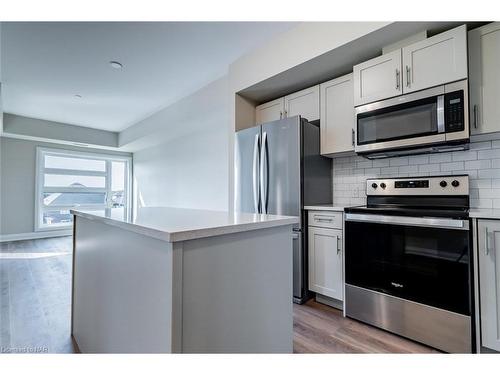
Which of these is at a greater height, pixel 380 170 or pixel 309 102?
pixel 309 102

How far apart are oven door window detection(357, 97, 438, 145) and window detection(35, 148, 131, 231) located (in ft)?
20.7

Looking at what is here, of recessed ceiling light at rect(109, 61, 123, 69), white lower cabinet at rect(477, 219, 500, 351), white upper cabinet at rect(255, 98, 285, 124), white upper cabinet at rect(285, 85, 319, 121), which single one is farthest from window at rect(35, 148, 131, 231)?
white lower cabinet at rect(477, 219, 500, 351)

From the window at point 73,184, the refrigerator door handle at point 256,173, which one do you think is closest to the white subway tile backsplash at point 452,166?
the refrigerator door handle at point 256,173

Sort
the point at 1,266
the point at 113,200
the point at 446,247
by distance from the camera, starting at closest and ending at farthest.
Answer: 1. the point at 446,247
2. the point at 1,266
3. the point at 113,200

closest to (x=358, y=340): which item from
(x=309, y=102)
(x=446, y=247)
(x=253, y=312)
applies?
(x=446, y=247)

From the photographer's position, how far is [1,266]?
3.45 m

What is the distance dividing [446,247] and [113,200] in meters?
7.47

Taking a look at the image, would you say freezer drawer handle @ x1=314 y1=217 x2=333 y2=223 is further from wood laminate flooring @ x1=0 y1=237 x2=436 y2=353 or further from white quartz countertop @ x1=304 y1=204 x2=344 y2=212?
wood laminate flooring @ x1=0 y1=237 x2=436 y2=353

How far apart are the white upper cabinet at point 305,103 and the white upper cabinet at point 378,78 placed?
488mm

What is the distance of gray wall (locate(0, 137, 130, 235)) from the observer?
17.3 feet

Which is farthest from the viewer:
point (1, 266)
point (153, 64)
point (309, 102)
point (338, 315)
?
point (1, 266)

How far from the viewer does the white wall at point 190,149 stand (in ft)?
12.8

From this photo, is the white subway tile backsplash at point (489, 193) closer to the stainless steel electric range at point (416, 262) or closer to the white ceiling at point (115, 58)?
the stainless steel electric range at point (416, 262)
